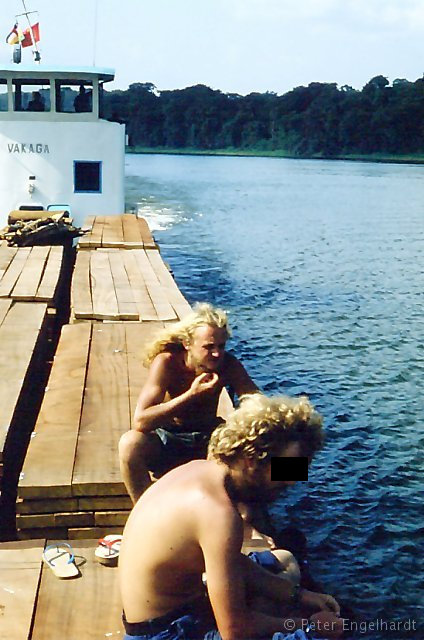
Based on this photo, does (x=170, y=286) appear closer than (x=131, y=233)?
Yes

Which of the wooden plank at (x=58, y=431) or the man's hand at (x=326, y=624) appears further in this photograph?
the wooden plank at (x=58, y=431)

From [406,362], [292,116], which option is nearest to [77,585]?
[406,362]

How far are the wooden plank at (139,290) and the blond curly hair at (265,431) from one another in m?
5.62

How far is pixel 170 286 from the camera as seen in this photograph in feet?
36.4

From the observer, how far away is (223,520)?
122 inches

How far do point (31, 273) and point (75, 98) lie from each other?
1082 cm

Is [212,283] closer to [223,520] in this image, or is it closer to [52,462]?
[52,462]

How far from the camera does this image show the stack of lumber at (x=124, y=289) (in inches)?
359

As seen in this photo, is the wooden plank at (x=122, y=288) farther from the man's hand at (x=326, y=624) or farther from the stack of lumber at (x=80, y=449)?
the man's hand at (x=326, y=624)

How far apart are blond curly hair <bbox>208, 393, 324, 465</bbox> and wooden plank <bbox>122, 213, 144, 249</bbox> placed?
1192cm

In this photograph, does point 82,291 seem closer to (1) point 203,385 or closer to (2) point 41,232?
(2) point 41,232

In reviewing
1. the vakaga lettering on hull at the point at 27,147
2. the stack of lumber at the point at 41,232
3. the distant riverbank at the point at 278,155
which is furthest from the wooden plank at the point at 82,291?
the distant riverbank at the point at 278,155

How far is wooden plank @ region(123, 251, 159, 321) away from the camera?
912cm

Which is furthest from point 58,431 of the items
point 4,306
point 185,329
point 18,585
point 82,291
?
point 82,291
